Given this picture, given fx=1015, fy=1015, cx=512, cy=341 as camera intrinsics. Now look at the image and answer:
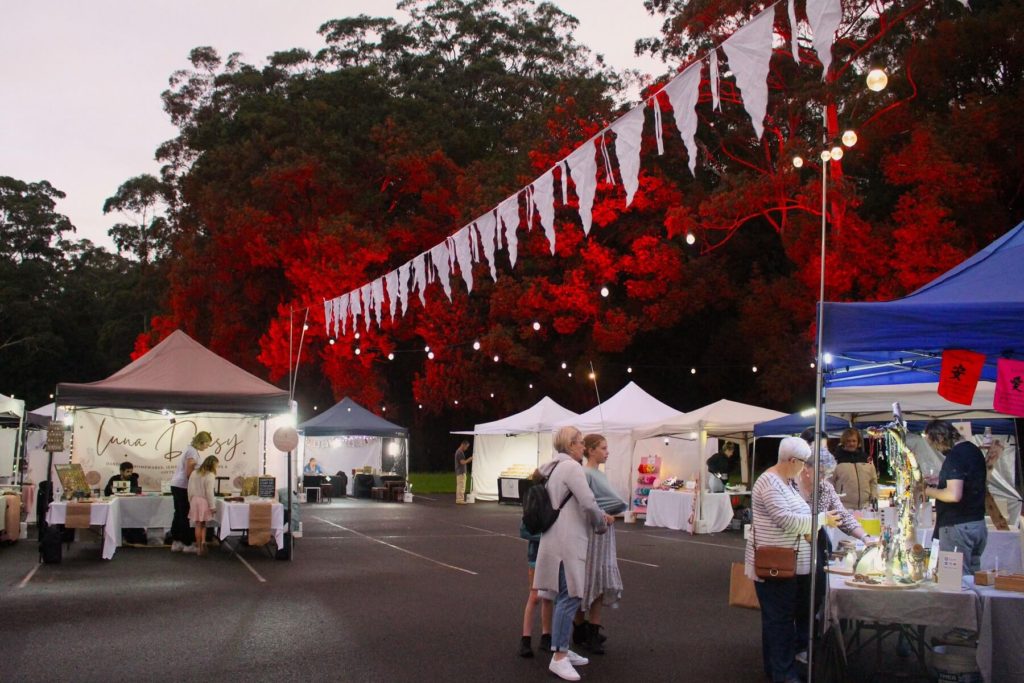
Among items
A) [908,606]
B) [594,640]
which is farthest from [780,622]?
[594,640]

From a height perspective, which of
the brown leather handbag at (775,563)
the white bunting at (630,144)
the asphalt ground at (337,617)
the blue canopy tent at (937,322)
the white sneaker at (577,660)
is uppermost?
the white bunting at (630,144)

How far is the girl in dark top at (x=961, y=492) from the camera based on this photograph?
7117 millimetres

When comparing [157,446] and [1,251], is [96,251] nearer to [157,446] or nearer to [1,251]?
[1,251]

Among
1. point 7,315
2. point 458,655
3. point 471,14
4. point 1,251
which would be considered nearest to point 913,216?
point 458,655

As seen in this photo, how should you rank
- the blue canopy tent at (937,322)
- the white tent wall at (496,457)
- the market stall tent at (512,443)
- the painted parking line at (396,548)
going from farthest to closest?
the white tent wall at (496,457) < the market stall tent at (512,443) < the painted parking line at (396,548) < the blue canopy tent at (937,322)

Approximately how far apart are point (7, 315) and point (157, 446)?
137ft

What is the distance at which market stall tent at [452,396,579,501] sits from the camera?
24.7 metres

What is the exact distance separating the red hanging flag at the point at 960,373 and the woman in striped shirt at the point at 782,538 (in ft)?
3.29

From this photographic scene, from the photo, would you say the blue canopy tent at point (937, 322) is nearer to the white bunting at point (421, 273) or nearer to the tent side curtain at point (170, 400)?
the white bunting at point (421, 273)

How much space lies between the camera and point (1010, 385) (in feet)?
21.4

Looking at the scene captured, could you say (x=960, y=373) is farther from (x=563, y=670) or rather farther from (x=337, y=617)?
(x=337, y=617)

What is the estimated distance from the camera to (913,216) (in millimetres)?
21906

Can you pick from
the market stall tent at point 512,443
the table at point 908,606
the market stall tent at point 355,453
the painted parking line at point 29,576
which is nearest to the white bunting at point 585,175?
the table at point 908,606

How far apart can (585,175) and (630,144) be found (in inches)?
45.5
